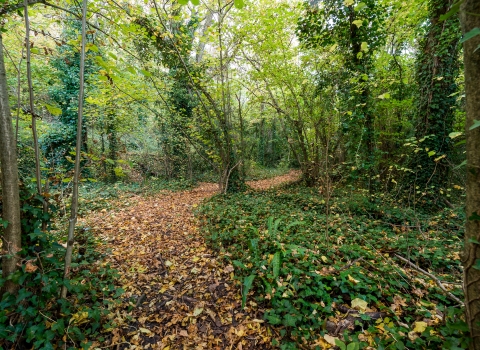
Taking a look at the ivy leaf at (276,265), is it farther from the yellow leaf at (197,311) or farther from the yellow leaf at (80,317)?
the yellow leaf at (80,317)

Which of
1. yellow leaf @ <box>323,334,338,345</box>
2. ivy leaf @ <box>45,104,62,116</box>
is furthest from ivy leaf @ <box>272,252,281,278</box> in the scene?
ivy leaf @ <box>45,104,62,116</box>

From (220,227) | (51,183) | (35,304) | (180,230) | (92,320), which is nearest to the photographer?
(35,304)

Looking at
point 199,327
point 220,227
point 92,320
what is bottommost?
point 199,327

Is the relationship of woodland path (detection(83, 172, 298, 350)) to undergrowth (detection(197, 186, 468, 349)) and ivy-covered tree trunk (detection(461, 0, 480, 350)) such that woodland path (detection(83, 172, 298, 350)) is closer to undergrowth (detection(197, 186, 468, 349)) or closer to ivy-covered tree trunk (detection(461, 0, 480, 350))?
undergrowth (detection(197, 186, 468, 349))

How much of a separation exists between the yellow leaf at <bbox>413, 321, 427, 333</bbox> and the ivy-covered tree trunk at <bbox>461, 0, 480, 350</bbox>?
36.1 inches

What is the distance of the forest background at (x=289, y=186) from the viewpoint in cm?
211

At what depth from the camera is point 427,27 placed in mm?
5578

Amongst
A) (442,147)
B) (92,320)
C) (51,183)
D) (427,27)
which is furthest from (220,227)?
(427,27)

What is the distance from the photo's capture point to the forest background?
6.93ft

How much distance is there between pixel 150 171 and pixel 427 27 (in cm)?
1235

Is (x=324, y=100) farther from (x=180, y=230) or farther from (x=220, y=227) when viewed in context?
(x=180, y=230)

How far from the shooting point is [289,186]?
9.95m

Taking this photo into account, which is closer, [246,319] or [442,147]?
[246,319]

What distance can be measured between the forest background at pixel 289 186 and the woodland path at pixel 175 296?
229 millimetres
